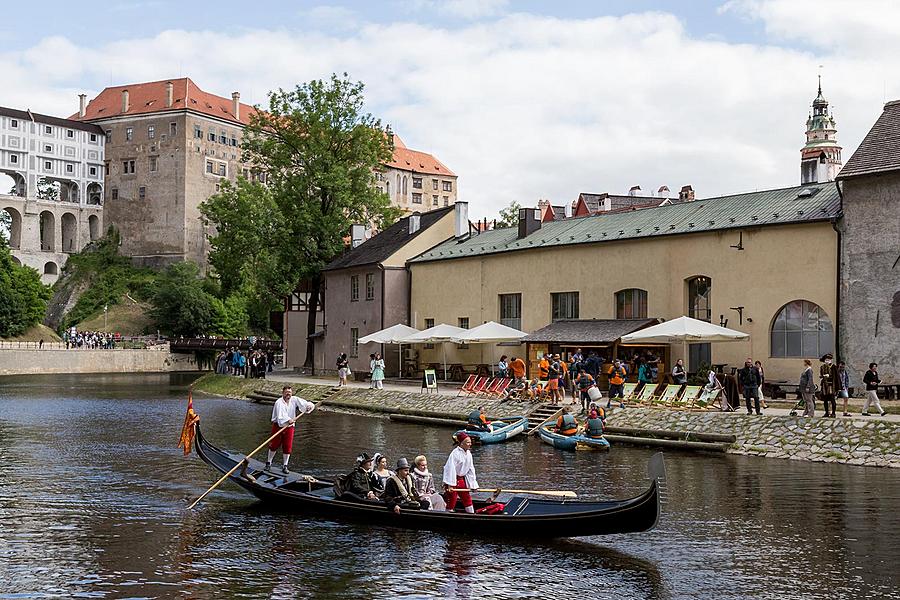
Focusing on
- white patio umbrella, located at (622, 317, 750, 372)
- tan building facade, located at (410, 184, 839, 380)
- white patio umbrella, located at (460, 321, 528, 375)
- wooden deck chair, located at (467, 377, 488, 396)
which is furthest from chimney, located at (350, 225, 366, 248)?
white patio umbrella, located at (622, 317, 750, 372)

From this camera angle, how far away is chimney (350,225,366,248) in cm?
5838

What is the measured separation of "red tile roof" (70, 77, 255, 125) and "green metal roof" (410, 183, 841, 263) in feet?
286

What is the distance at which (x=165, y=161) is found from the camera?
12238cm

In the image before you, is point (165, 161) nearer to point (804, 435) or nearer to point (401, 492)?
point (804, 435)

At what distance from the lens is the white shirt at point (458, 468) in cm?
1620

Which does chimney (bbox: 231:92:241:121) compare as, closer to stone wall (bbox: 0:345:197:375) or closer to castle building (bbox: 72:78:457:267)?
castle building (bbox: 72:78:457:267)

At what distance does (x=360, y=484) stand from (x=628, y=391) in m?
17.9

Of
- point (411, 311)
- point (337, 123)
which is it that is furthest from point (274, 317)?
point (411, 311)

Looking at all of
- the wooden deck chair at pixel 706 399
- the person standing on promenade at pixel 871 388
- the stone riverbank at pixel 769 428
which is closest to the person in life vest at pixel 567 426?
the stone riverbank at pixel 769 428

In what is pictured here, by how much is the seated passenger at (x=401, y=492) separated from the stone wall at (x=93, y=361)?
73353mm

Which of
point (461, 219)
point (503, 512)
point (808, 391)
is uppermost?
point (461, 219)

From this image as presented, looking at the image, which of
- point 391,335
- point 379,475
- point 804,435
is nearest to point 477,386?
point 391,335

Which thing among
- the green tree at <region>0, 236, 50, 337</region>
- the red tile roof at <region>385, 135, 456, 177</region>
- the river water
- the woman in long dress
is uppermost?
the red tile roof at <region>385, 135, 456, 177</region>

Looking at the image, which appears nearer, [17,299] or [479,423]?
[479,423]
